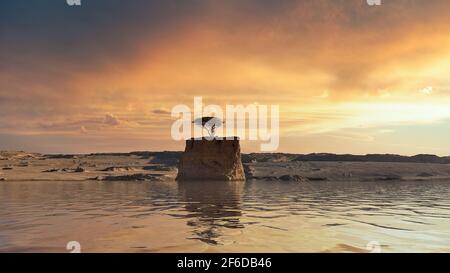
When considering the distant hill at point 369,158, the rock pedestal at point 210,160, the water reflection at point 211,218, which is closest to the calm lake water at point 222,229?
the water reflection at point 211,218

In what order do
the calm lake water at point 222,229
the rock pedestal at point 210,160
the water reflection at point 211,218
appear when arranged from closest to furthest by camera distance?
the calm lake water at point 222,229, the water reflection at point 211,218, the rock pedestal at point 210,160

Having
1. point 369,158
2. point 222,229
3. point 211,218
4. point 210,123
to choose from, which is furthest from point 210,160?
point 369,158

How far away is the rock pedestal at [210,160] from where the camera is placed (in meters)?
40.5

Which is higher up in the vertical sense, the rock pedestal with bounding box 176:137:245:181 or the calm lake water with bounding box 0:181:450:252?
the rock pedestal with bounding box 176:137:245:181

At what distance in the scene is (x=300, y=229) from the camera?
11906 millimetres

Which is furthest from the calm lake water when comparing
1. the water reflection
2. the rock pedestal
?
the rock pedestal

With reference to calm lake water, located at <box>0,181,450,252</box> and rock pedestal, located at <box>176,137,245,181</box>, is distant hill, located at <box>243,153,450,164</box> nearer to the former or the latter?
rock pedestal, located at <box>176,137,245,181</box>

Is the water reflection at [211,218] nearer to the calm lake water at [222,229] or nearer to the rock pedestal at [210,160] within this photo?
the calm lake water at [222,229]

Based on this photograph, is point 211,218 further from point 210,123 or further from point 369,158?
point 369,158

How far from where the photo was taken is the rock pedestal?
40469 millimetres

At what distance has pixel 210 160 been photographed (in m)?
40.7

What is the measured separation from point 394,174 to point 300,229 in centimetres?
5095

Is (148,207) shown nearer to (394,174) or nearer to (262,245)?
(262,245)
